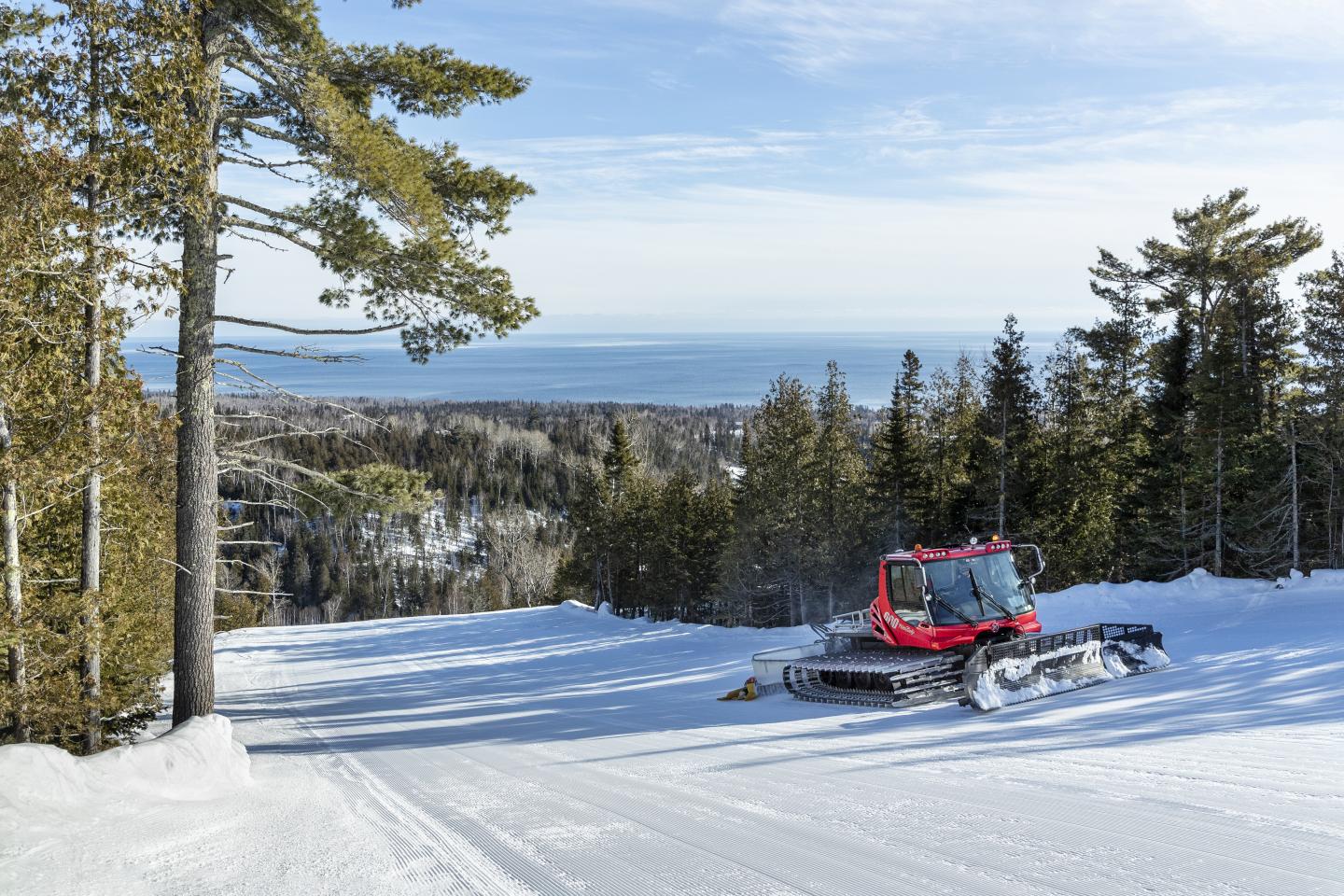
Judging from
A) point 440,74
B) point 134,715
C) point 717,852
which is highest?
point 440,74

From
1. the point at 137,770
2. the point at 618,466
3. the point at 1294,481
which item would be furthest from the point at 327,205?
the point at 618,466

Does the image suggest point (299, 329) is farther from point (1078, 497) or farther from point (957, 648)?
point (1078, 497)

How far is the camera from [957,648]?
451 inches

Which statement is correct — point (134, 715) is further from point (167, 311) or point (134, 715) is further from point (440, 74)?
point (440, 74)

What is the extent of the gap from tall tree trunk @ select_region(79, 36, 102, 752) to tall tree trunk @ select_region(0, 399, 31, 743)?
518mm

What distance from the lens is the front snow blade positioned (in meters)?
9.88

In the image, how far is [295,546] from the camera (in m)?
92.9

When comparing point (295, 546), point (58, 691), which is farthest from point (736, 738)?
point (295, 546)

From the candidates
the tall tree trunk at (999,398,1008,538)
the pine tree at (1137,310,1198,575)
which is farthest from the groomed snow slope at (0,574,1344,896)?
the tall tree trunk at (999,398,1008,538)

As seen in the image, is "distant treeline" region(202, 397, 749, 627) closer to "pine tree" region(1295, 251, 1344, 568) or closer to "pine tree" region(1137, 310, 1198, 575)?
"pine tree" region(1137, 310, 1198, 575)

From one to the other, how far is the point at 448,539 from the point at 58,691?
319ft

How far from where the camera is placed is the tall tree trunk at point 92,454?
762cm

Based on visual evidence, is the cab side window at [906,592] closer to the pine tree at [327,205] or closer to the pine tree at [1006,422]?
the pine tree at [327,205]

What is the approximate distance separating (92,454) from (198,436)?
5.28 feet
